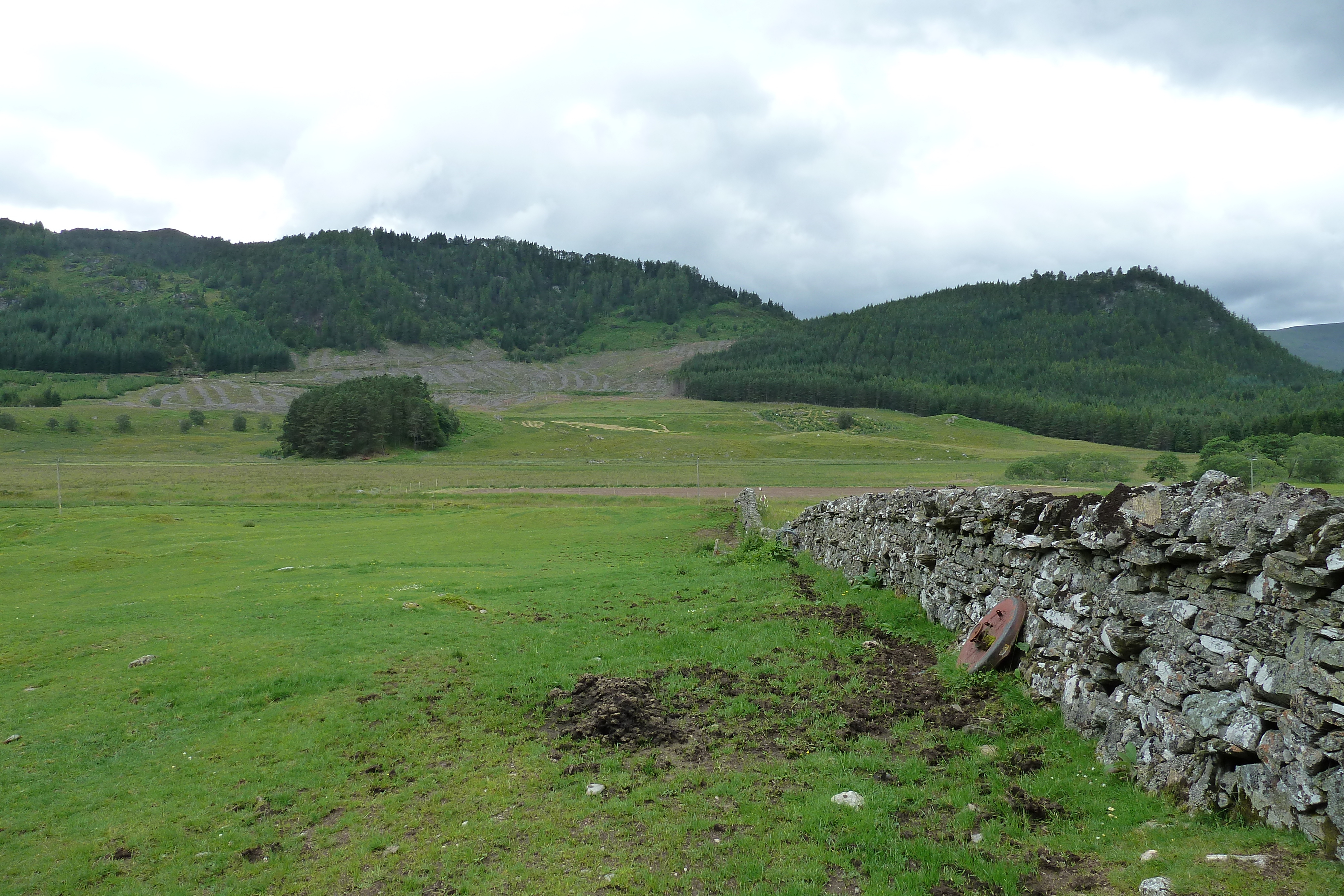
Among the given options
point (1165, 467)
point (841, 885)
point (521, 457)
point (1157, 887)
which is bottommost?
point (521, 457)

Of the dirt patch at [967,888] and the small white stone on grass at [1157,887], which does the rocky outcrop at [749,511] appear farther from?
the small white stone on grass at [1157,887]

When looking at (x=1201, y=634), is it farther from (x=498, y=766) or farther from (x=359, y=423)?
(x=359, y=423)

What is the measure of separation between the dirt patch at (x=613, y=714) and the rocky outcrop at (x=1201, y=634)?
490 cm

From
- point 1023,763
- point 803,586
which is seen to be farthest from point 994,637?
point 803,586

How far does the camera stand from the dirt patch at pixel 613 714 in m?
9.12

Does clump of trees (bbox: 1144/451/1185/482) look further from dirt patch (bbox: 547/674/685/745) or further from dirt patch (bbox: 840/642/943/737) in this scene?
dirt patch (bbox: 547/674/685/745)

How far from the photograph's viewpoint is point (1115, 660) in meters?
7.68

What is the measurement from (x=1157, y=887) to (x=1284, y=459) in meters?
29.4

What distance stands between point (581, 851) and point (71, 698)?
10.2 metres

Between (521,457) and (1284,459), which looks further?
(521,457)

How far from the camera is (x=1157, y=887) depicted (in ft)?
16.9

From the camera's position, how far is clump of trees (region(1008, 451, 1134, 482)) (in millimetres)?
52194

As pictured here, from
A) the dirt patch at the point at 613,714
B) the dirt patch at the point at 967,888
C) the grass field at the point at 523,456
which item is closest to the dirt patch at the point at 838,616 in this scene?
the dirt patch at the point at 613,714

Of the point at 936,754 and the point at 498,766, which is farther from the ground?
the point at 936,754
